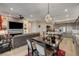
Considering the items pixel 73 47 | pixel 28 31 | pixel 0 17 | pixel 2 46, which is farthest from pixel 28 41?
pixel 73 47

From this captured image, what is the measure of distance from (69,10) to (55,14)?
30 cm

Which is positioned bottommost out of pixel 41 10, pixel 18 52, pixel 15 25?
pixel 18 52

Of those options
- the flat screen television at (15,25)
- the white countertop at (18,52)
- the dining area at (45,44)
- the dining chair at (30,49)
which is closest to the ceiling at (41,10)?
the flat screen television at (15,25)

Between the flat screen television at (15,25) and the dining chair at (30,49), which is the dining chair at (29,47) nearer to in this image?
the dining chair at (30,49)

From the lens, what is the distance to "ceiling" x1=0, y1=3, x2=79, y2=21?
2383 mm

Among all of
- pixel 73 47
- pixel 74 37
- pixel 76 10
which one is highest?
pixel 76 10

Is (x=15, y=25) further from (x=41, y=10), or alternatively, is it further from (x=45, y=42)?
(x=45, y=42)

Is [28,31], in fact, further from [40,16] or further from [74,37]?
[74,37]

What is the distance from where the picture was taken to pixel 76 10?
237 cm

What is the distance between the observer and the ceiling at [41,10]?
2.38m

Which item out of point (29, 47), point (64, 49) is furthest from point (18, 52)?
point (64, 49)

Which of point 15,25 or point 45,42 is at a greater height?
point 15,25

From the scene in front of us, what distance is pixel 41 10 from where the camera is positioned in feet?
7.99

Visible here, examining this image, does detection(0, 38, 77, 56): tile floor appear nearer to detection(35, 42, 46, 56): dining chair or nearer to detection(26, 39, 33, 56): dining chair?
detection(26, 39, 33, 56): dining chair
